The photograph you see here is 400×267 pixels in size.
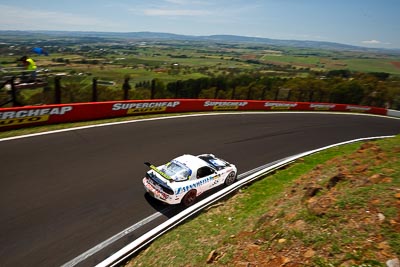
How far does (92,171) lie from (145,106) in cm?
904

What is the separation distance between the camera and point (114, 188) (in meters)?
9.59

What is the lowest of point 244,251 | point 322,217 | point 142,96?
point 142,96

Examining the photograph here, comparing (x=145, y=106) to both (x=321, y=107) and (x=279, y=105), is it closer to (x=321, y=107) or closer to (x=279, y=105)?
(x=279, y=105)

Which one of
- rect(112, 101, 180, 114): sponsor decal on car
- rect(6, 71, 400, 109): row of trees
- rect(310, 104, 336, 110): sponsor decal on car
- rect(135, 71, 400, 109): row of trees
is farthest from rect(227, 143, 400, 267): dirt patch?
rect(135, 71, 400, 109): row of trees

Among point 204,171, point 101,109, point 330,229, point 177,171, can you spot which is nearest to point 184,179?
point 177,171

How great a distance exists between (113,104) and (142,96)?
973 centimetres

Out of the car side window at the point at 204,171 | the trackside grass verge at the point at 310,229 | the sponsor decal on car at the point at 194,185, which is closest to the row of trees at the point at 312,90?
the car side window at the point at 204,171

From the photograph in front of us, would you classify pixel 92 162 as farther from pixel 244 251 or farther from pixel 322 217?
pixel 322 217

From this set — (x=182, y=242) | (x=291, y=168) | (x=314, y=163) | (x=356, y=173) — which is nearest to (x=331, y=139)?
(x=314, y=163)

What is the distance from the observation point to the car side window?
9648 mm

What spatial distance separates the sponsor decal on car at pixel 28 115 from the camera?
13148 mm

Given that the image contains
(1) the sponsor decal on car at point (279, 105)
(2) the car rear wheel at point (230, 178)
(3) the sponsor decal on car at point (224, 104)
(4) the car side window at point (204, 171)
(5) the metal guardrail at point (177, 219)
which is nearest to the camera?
(5) the metal guardrail at point (177, 219)

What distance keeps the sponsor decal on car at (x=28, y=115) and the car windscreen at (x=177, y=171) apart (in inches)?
322

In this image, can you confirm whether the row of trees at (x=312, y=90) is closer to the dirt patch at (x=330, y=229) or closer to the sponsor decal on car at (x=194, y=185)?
the sponsor decal on car at (x=194, y=185)
